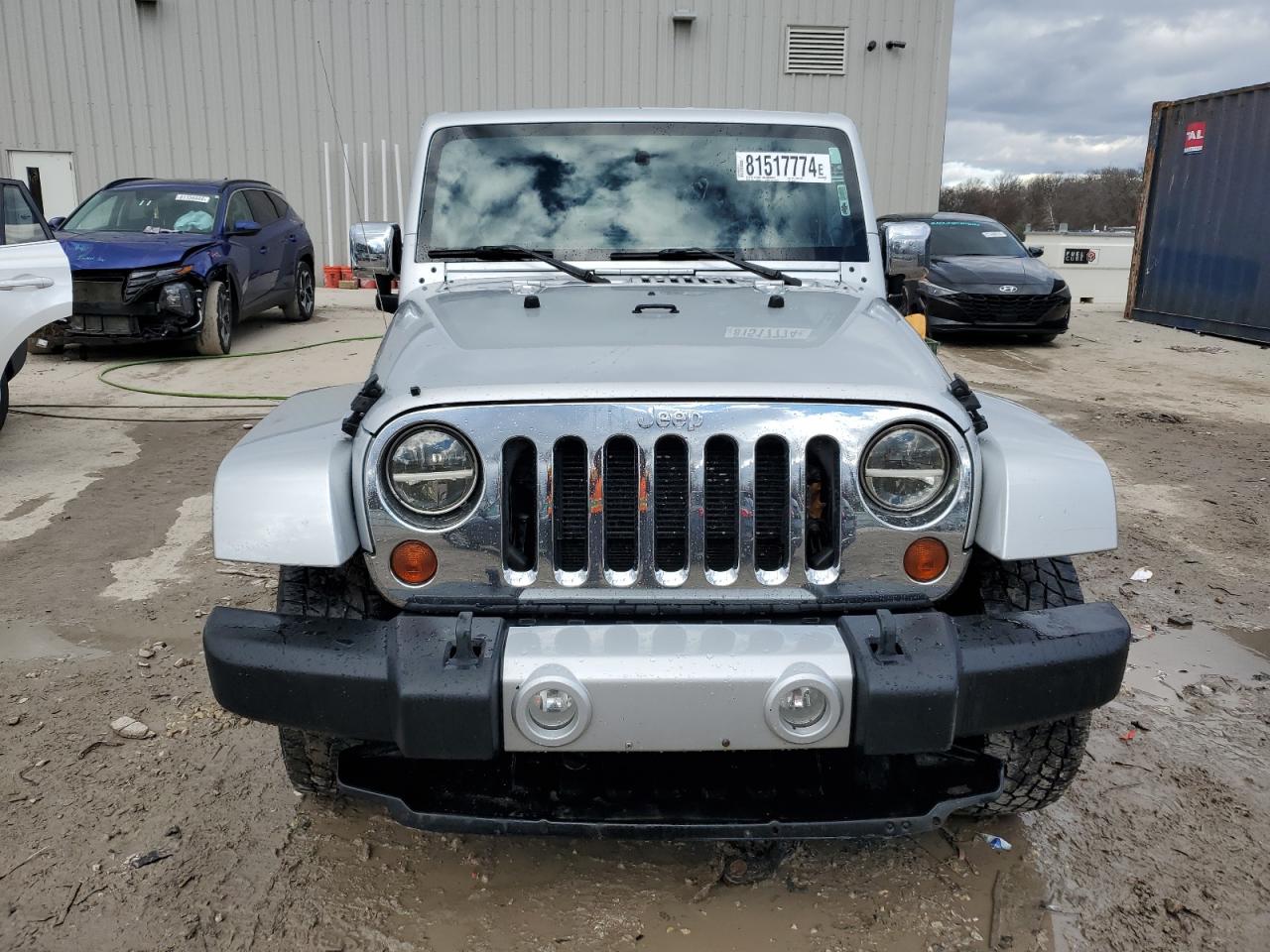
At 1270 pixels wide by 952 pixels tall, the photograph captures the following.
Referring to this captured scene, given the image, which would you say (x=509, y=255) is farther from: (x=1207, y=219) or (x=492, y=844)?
(x=1207, y=219)

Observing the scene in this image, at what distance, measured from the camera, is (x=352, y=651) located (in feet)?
6.50

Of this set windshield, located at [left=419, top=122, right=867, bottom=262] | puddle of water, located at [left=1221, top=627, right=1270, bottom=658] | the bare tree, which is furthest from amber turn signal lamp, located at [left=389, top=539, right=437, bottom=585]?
the bare tree

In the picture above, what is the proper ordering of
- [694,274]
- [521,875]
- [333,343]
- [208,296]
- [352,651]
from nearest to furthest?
1. [352,651]
2. [521,875]
3. [694,274]
4. [208,296]
5. [333,343]

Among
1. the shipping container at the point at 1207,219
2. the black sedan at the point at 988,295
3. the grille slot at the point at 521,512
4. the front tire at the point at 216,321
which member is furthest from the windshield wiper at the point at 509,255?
the shipping container at the point at 1207,219

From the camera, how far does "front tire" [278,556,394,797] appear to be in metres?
2.22

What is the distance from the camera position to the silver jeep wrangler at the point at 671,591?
192 centimetres

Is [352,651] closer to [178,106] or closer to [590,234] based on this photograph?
[590,234]

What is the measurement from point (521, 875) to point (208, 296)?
816cm

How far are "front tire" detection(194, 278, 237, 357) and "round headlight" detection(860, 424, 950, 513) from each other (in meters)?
8.51

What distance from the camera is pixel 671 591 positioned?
210 centimetres

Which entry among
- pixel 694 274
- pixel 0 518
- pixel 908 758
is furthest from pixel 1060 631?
pixel 0 518

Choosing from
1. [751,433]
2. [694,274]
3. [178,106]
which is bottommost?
[751,433]

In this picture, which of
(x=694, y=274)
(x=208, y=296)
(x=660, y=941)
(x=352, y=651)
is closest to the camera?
(x=352, y=651)

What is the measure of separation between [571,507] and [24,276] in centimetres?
517
